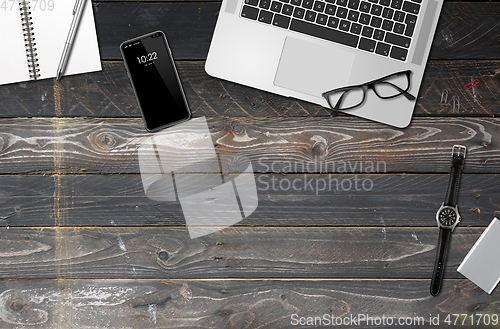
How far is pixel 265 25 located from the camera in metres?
0.83

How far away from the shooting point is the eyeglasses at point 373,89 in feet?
2.71

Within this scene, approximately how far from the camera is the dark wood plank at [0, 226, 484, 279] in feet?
2.93

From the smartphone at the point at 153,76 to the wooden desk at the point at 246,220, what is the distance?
0.11 ft

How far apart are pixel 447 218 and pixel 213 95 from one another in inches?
28.0

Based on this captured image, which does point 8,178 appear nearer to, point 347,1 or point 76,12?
point 76,12

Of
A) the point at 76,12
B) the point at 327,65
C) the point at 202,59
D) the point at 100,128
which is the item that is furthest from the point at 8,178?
the point at 327,65

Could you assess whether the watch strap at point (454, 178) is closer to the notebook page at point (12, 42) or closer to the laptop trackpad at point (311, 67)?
the laptop trackpad at point (311, 67)

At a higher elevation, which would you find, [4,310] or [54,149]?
[54,149]

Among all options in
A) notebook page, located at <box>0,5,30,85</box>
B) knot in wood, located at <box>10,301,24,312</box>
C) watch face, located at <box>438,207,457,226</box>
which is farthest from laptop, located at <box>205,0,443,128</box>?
knot in wood, located at <box>10,301,24,312</box>

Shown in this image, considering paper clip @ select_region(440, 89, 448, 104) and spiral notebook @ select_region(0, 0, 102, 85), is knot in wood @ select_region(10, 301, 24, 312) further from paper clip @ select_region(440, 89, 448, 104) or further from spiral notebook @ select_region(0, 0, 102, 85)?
paper clip @ select_region(440, 89, 448, 104)

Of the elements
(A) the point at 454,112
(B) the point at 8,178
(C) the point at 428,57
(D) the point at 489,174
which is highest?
(C) the point at 428,57

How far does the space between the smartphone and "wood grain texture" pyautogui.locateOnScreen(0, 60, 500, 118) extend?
0.03 meters

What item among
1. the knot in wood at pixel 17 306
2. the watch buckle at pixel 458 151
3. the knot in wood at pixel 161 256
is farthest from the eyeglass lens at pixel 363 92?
the knot in wood at pixel 17 306

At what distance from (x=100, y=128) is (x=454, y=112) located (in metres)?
0.97
